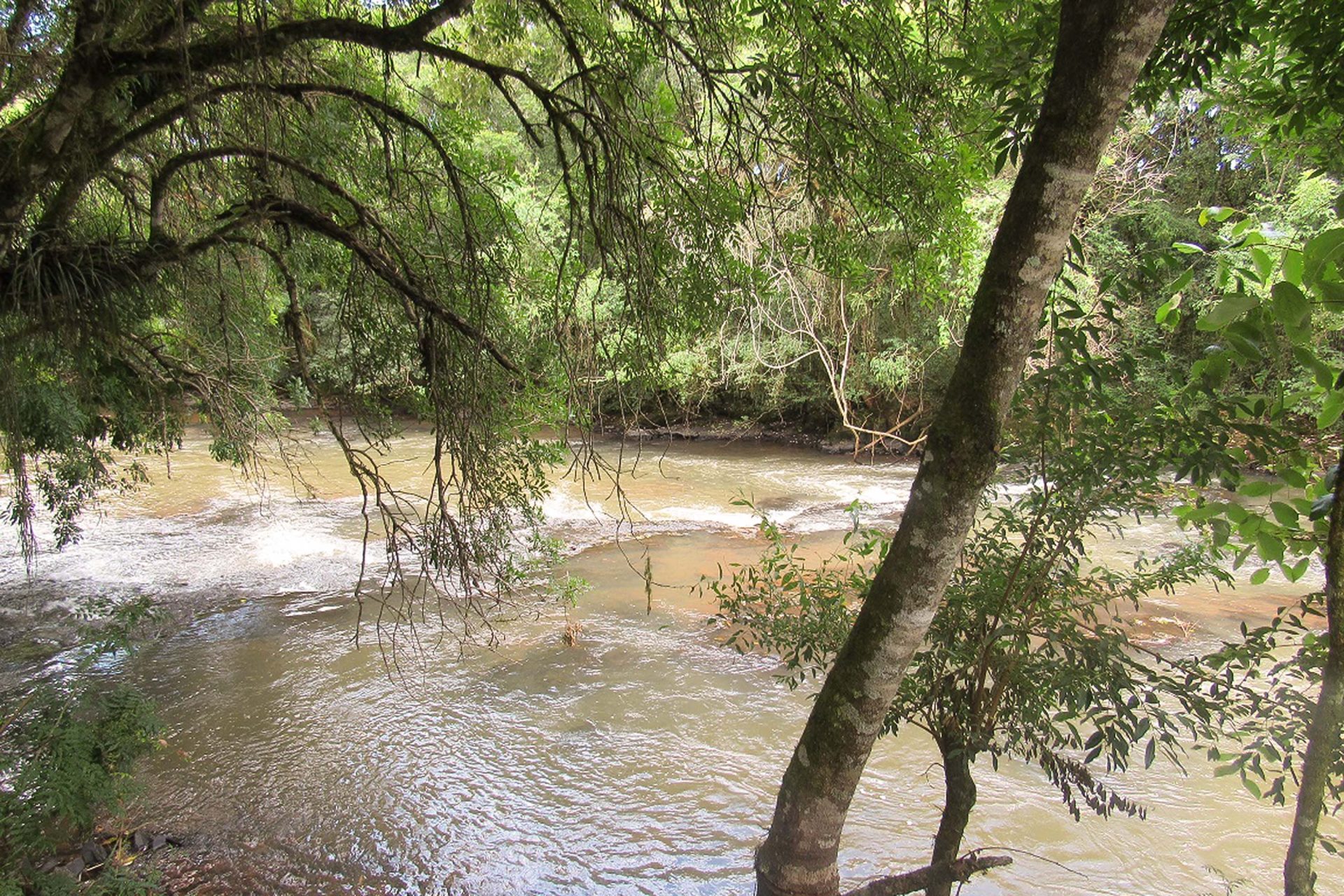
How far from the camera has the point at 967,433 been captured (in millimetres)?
1647

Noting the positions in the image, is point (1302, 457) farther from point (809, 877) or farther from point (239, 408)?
point (239, 408)

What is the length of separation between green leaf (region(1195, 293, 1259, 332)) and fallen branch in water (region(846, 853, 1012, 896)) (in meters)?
1.45

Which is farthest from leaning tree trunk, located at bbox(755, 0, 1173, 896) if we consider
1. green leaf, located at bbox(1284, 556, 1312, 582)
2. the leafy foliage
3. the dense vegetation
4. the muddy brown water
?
the leafy foliage

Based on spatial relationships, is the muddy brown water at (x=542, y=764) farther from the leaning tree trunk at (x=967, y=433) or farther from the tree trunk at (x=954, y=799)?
the tree trunk at (x=954, y=799)

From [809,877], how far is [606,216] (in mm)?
2141

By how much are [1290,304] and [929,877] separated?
166 cm

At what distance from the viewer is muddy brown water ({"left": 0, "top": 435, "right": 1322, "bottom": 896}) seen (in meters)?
3.88

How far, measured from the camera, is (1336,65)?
1.76 m

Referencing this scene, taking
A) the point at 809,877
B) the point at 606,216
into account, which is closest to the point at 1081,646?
the point at 809,877

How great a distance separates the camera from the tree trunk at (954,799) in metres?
2.39

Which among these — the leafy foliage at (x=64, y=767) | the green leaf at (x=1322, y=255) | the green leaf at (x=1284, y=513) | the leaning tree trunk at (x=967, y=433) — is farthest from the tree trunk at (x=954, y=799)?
the leafy foliage at (x=64, y=767)

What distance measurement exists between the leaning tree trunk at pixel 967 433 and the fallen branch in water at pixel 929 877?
0.11 m

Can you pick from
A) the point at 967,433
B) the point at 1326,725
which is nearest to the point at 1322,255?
the point at 967,433

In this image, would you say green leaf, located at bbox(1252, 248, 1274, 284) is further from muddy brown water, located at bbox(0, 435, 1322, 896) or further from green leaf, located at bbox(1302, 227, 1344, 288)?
muddy brown water, located at bbox(0, 435, 1322, 896)
